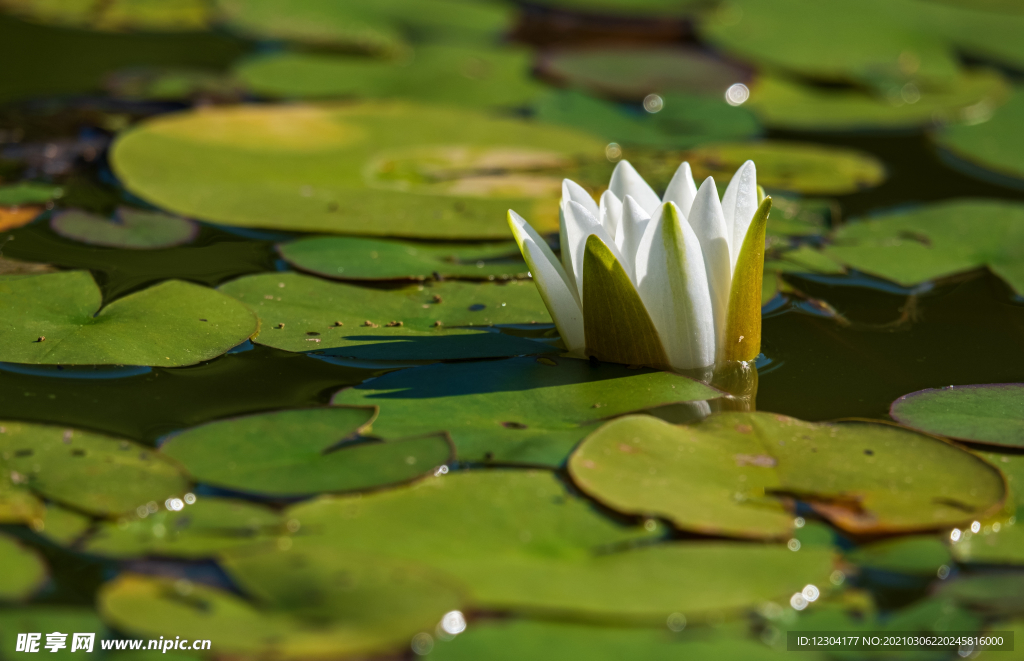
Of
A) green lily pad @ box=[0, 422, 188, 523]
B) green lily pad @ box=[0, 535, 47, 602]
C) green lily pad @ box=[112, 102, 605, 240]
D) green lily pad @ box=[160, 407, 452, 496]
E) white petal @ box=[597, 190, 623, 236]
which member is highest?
white petal @ box=[597, 190, 623, 236]

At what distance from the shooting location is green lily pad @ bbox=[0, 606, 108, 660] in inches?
53.8

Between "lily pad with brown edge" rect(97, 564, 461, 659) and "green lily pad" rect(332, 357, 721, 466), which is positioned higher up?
"green lily pad" rect(332, 357, 721, 466)

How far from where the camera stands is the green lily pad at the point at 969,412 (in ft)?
6.44

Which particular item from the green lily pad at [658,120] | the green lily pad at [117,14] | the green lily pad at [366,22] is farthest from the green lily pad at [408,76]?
the green lily pad at [117,14]

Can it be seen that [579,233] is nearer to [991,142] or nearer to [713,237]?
[713,237]

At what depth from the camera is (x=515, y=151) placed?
3719mm

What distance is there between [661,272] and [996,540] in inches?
34.1

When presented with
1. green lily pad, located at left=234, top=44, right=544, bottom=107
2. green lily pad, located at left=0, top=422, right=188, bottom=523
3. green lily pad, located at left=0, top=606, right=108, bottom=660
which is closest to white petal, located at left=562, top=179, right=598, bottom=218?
green lily pad, located at left=0, top=422, right=188, bottom=523

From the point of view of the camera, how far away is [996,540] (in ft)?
5.47

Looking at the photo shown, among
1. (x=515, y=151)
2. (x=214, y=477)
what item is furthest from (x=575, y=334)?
(x=515, y=151)

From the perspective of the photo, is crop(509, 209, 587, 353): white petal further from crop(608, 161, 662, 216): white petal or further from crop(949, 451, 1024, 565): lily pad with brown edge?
crop(949, 451, 1024, 565): lily pad with brown edge

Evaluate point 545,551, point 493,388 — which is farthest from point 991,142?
point 545,551

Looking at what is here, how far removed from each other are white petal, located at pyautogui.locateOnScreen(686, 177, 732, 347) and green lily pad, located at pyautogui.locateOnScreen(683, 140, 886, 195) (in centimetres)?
151

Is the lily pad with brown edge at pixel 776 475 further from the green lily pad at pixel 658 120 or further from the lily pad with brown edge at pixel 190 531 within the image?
the green lily pad at pixel 658 120
